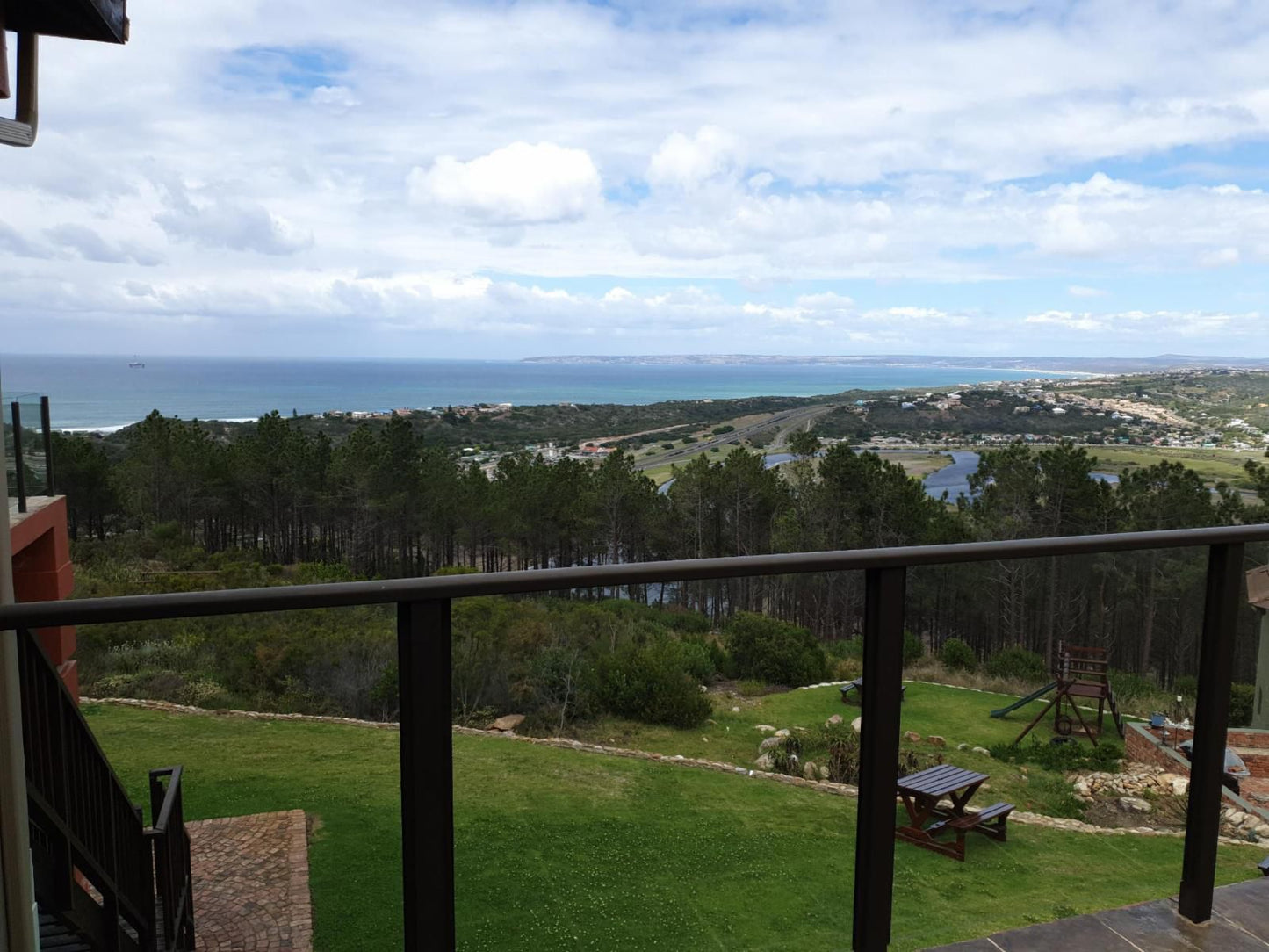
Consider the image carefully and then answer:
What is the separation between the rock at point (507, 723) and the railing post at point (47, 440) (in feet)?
19.5

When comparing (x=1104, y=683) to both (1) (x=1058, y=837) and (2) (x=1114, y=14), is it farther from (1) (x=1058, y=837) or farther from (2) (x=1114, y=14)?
(2) (x=1114, y=14)

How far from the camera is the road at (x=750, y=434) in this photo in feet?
76.0

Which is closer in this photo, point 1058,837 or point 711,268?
point 1058,837

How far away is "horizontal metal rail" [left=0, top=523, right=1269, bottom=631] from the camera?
926mm

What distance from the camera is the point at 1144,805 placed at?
10.2 metres

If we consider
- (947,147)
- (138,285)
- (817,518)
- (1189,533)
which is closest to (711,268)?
(947,147)

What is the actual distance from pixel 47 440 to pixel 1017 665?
43.1 feet

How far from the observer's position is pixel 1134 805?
1031 cm

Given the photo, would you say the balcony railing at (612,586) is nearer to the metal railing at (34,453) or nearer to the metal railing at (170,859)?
the metal railing at (170,859)

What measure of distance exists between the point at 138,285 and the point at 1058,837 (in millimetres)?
20201

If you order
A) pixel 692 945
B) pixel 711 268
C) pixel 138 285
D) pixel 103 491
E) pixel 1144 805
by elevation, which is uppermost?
pixel 711 268

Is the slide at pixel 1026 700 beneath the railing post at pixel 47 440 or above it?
beneath

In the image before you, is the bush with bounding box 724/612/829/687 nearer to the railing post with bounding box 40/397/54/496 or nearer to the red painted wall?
the red painted wall

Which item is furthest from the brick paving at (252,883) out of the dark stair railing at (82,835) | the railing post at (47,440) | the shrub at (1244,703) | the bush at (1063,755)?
the shrub at (1244,703)
